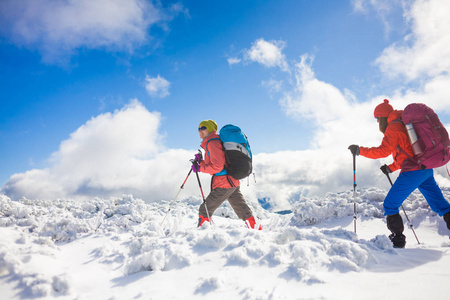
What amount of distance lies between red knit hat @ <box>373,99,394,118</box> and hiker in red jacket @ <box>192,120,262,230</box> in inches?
133

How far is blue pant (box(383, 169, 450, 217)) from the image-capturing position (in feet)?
12.9

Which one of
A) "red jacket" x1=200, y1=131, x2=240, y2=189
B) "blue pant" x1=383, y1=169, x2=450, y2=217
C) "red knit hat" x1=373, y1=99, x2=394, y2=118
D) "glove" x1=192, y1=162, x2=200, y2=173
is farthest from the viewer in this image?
"glove" x1=192, y1=162, x2=200, y2=173

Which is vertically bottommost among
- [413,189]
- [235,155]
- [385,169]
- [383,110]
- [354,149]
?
[413,189]

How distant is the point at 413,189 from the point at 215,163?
380 centimetres

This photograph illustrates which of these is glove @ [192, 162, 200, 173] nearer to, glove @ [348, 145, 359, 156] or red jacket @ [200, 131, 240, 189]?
red jacket @ [200, 131, 240, 189]

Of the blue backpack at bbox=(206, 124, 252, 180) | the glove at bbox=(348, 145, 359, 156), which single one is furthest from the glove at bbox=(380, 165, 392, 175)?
the blue backpack at bbox=(206, 124, 252, 180)

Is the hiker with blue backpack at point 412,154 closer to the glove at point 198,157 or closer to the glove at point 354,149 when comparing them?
the glove at point 354,149

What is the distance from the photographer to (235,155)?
4871mm

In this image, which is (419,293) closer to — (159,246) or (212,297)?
(212,297)

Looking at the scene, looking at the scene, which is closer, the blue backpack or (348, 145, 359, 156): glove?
(348, 145, 359, 156): glove

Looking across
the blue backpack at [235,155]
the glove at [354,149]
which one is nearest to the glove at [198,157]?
the blue backpack at [235,155]

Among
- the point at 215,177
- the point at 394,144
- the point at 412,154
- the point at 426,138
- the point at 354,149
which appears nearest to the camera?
the point at 426,138

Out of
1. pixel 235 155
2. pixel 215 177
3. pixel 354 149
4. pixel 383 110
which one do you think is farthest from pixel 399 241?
pixel 215 177

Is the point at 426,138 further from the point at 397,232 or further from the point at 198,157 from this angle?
the point at 198,157
